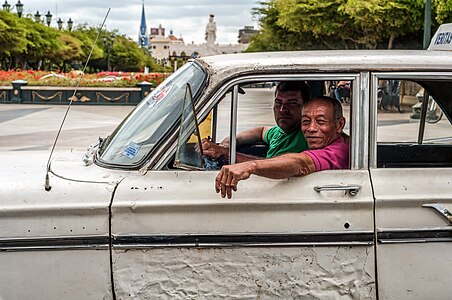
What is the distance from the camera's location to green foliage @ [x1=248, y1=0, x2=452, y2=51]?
108 ft

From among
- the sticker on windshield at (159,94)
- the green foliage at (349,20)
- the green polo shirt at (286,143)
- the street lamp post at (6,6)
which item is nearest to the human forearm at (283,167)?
the green polo shirt at (286,143)

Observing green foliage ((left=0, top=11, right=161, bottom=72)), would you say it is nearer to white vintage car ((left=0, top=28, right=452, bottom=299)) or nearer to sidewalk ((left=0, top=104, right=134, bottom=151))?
sidewalk ((left=0, top=104, right=134, bottom=151))

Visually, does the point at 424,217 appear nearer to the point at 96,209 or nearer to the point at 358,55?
the point at 358,55

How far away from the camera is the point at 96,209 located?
3184 mm

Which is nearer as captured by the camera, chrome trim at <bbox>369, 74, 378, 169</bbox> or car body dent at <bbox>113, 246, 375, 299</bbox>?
car body dent at <bbox>113, 246, 375, 299</bbox>

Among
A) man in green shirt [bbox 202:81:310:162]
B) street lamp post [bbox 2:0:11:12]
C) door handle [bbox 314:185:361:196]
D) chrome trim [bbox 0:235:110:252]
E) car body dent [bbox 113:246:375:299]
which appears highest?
street lamp post [bbox 2:0:11:12]

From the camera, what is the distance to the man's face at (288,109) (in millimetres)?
4129

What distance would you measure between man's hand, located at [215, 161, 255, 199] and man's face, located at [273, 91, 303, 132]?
41.6 inches

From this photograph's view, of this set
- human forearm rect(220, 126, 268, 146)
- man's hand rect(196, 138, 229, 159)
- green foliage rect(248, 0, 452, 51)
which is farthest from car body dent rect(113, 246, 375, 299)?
green foliage rect(248, 0, 452, 51)

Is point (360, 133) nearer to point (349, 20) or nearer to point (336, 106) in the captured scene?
point (336, 106)

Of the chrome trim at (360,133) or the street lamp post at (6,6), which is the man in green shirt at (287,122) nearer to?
the chrome trim at (360,133)

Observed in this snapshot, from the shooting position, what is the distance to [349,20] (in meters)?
36.8

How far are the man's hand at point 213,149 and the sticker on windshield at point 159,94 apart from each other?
33 centimetres

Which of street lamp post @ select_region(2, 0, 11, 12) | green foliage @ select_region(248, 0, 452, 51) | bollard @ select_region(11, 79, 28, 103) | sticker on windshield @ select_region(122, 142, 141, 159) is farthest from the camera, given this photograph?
street lamp post @ select_region(2, 0, 11, 12)
